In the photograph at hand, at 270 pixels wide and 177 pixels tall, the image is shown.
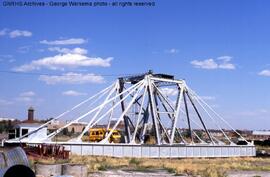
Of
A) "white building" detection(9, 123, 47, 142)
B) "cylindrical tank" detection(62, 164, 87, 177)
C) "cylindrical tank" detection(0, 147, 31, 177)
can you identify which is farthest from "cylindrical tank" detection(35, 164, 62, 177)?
"white building" detection(9, 123, 47, 142)

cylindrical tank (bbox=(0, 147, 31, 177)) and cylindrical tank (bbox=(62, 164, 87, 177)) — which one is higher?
cylindrical tank (bbox=(0, 147, 31, 177))

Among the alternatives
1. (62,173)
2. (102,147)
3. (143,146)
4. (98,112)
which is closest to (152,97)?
(98,112)

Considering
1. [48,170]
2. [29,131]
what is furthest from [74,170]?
[29,131]

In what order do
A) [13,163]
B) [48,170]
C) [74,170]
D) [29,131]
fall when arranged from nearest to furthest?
[13,163]
[74,170]
[48,170]
[29,131]

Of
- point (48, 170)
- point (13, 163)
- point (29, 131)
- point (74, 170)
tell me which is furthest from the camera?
point (29, 131)

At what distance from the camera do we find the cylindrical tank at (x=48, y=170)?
22.4 meters

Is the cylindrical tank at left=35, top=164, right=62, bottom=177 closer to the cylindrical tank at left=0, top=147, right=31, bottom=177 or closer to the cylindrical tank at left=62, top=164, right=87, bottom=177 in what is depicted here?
the cylindrical tank at left=62, top=164, right=87, bottom=177

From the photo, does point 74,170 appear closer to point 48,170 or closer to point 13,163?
point 48,170

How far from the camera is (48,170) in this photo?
22578mm

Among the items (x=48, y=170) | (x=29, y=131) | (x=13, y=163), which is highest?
(x=29, y=131)

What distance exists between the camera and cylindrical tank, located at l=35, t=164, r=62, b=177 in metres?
22.4

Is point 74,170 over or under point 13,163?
under

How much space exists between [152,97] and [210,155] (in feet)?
31.8

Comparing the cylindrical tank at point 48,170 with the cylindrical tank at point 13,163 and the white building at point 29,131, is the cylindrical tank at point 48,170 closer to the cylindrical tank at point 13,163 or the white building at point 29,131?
the cylindrical tank at point 13,163
